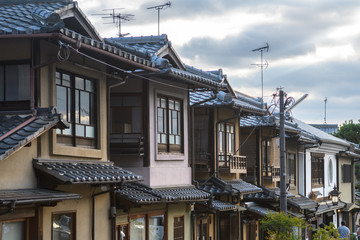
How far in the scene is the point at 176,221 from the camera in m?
25.1

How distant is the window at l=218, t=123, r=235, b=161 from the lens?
3036 centimetres

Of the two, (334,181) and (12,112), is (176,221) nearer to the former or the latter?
(12,112)

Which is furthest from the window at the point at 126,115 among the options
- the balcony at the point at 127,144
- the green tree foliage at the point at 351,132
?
the green tree foliage at the point at 351,132

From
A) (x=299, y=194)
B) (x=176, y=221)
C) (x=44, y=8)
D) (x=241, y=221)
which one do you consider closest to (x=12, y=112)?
(x=44, y=8)

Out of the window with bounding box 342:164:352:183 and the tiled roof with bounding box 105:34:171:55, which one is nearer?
the tiled roof with bounding box 105:34:171:55

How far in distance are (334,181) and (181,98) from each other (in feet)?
98.8

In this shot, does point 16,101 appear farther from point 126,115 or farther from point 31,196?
point 126,115

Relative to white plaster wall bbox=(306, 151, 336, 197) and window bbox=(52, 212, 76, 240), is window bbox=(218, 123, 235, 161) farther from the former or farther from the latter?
white plaster wall bbox=(306, 151, 336, 197)

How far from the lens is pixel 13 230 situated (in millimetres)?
15320

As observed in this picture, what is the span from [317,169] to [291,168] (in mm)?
5758

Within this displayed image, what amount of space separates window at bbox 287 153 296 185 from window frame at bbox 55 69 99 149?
24.5 meters

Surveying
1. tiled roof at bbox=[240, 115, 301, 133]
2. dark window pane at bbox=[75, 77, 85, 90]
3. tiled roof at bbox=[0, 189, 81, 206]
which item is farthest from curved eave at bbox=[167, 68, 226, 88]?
tiled roof at bbox=[240, 115, 301, 133]

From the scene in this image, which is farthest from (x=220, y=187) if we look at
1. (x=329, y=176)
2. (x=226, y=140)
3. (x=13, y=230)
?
(x=329, y=176)

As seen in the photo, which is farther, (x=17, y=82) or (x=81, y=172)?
(x=81, y=172)
